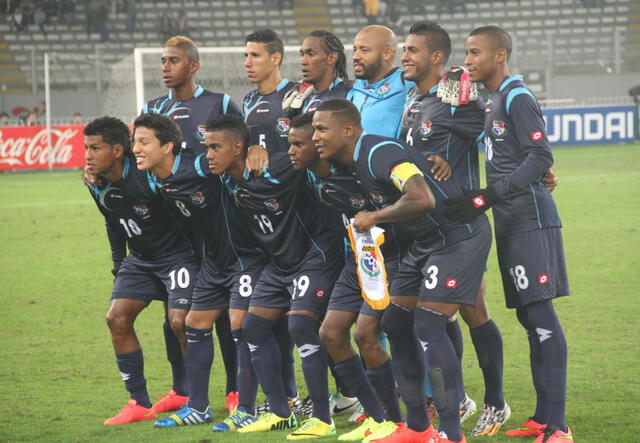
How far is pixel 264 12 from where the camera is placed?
36.7m

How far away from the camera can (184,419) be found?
569 cm

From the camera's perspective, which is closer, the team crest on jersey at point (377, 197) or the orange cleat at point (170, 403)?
the team crest on jersey at point (377, 197)

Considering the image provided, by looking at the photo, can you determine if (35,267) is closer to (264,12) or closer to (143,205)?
(143,205)

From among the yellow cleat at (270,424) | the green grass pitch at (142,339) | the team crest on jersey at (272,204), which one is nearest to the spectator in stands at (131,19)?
the green grass pitch at (142,339)

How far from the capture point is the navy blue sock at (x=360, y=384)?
527 centimetres

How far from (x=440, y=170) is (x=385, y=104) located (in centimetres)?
94

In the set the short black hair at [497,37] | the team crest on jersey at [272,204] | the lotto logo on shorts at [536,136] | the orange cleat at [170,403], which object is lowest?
the orange cleat at [170,403]

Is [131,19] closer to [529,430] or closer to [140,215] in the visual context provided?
[140,215]

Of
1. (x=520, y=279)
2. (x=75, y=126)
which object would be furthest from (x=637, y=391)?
(x=75, y=126)

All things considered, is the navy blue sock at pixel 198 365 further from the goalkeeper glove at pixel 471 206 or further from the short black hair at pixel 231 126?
the goalkeeper glove at pixel 471 206

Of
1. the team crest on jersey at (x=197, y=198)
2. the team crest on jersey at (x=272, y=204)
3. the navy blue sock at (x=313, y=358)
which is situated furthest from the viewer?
the team crest on jersey at (x=197, y=198)

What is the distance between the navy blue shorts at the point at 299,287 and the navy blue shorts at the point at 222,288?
0.10m

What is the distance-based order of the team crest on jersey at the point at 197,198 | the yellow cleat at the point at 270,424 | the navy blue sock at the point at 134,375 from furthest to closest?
the navy blue sock at the point at 134,375 → the team crest on jersey at the point at 197,198 → the yellow cleat at the point at 270,424

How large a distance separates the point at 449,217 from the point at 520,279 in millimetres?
518
